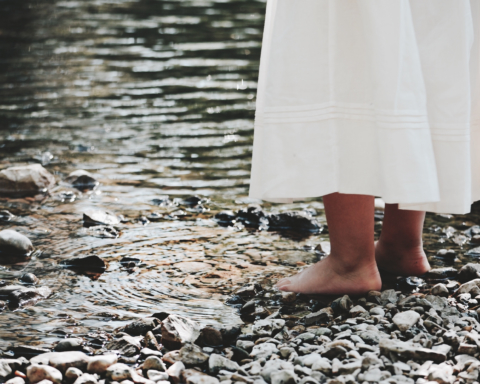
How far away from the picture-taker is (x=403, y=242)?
2498mm

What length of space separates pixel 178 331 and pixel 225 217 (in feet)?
4.17

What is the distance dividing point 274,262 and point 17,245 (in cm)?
104

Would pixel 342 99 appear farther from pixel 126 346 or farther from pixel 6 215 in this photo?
pixel 6 215

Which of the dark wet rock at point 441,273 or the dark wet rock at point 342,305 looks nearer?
the dark wet rock at point 342,305

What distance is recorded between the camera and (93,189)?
11.9 feet

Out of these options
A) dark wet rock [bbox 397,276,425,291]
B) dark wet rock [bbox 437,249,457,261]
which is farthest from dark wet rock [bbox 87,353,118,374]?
dark wet rock [bbox 437,249,457,261]

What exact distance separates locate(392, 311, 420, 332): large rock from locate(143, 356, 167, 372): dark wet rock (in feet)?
2.32

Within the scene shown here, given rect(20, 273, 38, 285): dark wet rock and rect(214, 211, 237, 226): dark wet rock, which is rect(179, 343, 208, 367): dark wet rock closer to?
rect(20, 273, 38, 285): dark wet rock

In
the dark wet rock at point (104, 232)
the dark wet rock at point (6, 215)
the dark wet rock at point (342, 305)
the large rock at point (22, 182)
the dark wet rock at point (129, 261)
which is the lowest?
the dark wet rock at point (342, 305)

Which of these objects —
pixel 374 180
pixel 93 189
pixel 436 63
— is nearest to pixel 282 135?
pixel 374 180

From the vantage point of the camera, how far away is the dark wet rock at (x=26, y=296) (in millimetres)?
2201

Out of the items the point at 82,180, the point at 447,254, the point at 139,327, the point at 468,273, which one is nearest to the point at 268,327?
the point at 139,327

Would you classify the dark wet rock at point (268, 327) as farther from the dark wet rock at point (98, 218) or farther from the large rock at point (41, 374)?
the dark wet rock at point (98, 218)

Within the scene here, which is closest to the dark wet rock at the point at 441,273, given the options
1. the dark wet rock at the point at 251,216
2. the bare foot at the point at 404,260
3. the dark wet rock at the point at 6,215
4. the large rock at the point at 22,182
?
the bare foot at the point at 404,260
